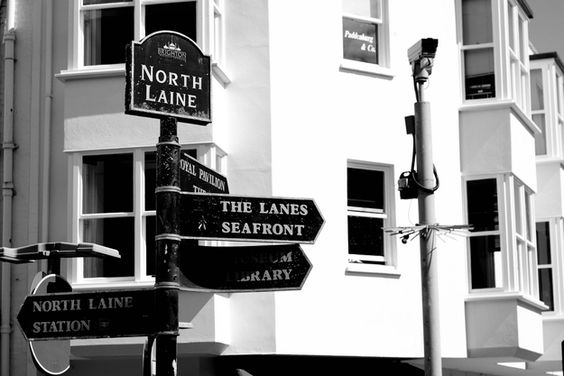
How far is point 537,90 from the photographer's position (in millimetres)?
27375

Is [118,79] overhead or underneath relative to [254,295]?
overhead

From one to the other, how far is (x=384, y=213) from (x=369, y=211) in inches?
10.5

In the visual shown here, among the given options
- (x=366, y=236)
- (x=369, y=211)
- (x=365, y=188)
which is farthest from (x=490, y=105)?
(x=366, y=236)

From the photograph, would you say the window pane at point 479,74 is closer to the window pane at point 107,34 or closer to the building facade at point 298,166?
the building facade at point 298,166

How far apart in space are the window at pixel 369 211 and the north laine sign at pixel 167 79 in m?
11.2

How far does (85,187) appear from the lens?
1759 centimetres

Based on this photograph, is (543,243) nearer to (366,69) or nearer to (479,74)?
(479,74)

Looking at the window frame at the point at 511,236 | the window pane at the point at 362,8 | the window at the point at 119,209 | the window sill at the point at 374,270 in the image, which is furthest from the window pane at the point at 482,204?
the window at the point at 119,209

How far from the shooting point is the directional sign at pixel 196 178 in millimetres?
8062

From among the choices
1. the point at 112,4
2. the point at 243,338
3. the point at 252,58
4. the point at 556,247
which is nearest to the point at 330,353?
the point at 243,338

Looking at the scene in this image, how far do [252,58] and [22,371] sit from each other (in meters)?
6.07

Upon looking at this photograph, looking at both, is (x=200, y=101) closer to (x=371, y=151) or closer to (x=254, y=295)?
(x=254, y=295)

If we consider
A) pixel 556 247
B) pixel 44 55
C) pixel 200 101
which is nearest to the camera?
pixel 200 101

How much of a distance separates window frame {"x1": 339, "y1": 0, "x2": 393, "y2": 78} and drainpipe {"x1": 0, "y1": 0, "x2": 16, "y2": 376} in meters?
5.46
